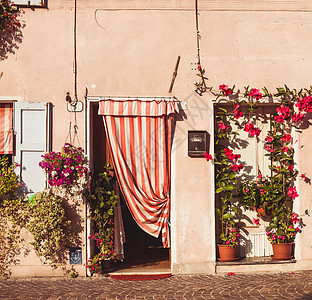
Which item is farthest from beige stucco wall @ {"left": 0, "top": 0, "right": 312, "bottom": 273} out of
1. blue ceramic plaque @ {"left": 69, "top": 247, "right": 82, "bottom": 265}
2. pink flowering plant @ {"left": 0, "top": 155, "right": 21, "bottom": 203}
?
blue ceramic plaque @ {"left": 69, "top": 247, "right": 82, "bottom": 265}

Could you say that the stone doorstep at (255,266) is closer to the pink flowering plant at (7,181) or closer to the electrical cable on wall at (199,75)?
the electrical cable on wall at (199,75)

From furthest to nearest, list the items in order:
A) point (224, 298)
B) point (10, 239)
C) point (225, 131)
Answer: point (225, 131), point (10, 239), point (224, 298)

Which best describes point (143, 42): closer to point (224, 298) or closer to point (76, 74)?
point (76, 74)

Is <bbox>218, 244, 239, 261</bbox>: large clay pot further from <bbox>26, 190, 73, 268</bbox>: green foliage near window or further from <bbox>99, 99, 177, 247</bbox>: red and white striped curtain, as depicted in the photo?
<bbox>26, 190, 73, 268</bbox>: green foliage near window

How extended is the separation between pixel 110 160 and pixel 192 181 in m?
1.38

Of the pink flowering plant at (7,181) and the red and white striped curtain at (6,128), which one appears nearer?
the pink flowering plant at (7,181)

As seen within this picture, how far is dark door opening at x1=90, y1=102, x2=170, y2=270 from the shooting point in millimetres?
8047

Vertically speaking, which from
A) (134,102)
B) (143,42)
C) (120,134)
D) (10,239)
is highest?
(143,42)

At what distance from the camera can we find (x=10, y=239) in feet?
25.0

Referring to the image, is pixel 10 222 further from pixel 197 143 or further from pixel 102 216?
pixel 197 143

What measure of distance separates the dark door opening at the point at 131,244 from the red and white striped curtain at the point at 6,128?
128cm

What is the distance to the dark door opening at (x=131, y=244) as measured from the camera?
8.05 m

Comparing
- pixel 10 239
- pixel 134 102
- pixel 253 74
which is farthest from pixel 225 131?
pixel 10 239

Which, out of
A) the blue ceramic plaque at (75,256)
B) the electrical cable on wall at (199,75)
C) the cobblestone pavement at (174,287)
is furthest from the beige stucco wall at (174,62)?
the blue ceramic plaque at (75,256)
